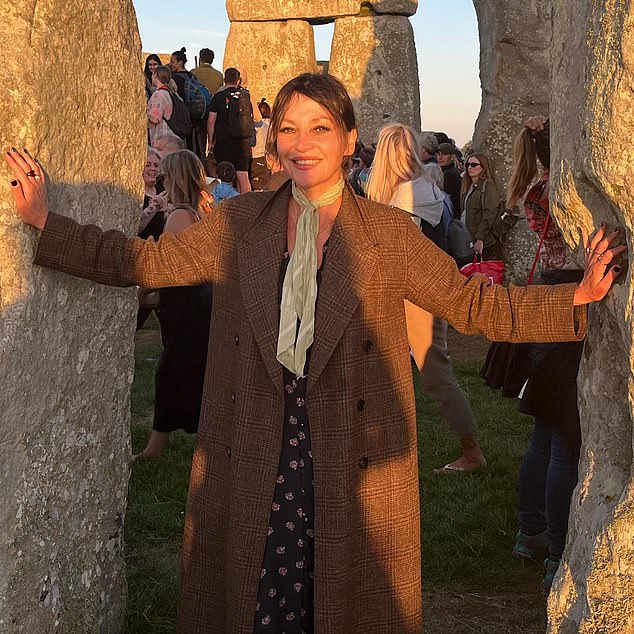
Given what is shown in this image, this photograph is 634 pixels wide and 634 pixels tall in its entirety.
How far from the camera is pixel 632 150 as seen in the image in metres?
2.16

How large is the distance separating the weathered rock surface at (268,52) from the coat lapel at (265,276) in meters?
13.7

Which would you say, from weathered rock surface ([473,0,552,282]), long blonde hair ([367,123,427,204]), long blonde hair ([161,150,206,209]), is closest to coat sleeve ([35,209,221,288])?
long blonde hair ([161,150,206,209])

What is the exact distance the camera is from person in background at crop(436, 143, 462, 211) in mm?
11656

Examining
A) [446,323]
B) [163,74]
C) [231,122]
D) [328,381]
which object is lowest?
[446,323]

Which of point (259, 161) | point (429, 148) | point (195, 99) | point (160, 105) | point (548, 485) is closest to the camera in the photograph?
point (548, 485)

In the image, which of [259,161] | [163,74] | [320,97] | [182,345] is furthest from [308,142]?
[259,161]

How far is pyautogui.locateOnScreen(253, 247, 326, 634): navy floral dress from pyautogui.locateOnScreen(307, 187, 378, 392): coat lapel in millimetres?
42

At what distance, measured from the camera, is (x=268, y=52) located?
1633cm

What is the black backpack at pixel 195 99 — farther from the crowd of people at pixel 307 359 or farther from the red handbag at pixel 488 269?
the crowd of people at pixel 307 359

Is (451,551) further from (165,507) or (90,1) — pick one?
(90,1)

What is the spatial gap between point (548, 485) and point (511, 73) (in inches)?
314

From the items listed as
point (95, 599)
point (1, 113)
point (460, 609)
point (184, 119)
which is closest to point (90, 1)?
point (1, 113)

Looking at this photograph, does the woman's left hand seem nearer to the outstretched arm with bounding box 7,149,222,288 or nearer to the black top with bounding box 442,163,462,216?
the outstretched arm with bounding box 7,149,222,288

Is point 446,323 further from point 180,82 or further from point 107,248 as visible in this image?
point 180,82
